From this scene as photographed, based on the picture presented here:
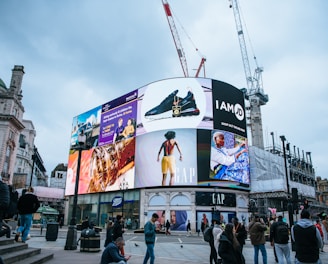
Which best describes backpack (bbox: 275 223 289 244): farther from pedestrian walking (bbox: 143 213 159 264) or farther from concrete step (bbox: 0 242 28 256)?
concrete step (bbox: 0 242 28 256)

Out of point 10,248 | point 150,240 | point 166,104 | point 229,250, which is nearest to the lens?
point 229,250

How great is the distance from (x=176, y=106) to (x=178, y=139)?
5.63m

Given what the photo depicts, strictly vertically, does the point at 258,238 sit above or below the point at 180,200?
below

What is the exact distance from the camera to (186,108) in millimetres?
44594

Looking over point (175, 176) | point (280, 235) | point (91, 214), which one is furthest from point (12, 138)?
point (280, 235)

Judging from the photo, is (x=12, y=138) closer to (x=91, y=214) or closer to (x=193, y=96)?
(x=91, y=214)

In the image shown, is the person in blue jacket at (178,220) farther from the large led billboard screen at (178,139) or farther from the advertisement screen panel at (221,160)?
the advertisement screen panel at (221,160)

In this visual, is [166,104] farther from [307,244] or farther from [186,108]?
[307,244]

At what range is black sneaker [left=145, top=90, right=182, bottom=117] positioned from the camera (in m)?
45.6

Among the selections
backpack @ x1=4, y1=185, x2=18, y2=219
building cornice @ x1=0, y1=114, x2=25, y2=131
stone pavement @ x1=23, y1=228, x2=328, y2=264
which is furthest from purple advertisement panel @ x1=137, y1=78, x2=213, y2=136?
backpack @ x1=4, y1=185, x2=18, y2=219

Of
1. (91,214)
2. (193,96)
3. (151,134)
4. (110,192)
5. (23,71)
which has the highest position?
(23,71)

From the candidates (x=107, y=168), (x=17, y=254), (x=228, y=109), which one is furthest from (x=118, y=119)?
(x=17, y=254)

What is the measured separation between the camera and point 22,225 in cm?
1066

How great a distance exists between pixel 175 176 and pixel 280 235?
33.8m
